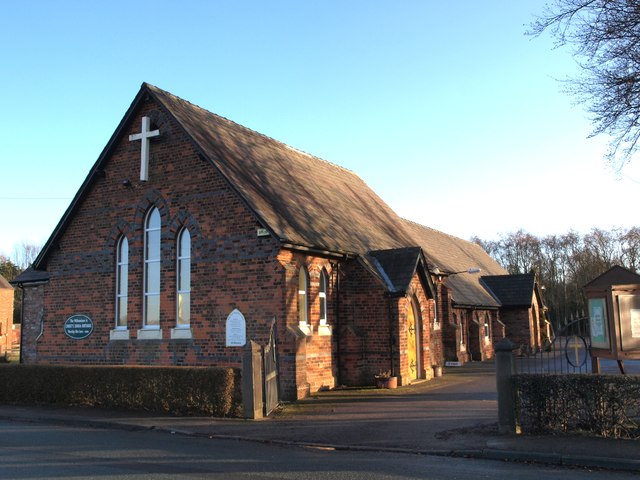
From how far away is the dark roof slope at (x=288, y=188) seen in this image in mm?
17797

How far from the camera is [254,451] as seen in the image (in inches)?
394

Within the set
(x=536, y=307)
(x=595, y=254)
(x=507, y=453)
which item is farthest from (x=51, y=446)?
(x=595, y=254)

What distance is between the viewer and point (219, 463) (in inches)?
355

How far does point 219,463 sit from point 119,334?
11084 mm

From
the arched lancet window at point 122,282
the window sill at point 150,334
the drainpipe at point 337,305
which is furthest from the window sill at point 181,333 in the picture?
the drainpipe at point 337,305

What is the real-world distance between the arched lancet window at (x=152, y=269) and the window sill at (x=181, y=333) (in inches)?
31.4

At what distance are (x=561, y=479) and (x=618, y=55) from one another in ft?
29.1

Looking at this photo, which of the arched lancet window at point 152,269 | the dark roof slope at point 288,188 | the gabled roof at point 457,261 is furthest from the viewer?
the gabled roof at point 457,261

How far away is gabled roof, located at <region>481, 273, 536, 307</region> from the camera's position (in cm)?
3766

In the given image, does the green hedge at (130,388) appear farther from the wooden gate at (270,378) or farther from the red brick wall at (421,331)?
the red brick wall at (421,331)

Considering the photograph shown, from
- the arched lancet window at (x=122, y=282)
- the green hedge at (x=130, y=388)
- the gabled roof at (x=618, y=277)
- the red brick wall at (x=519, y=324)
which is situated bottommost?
the green hedge at (x=130, y=388)

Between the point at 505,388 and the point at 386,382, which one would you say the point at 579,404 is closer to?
the point at 505,388

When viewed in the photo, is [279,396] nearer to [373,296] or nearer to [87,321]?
[373,296]

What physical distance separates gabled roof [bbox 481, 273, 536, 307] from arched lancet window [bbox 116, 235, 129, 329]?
1027 inches
